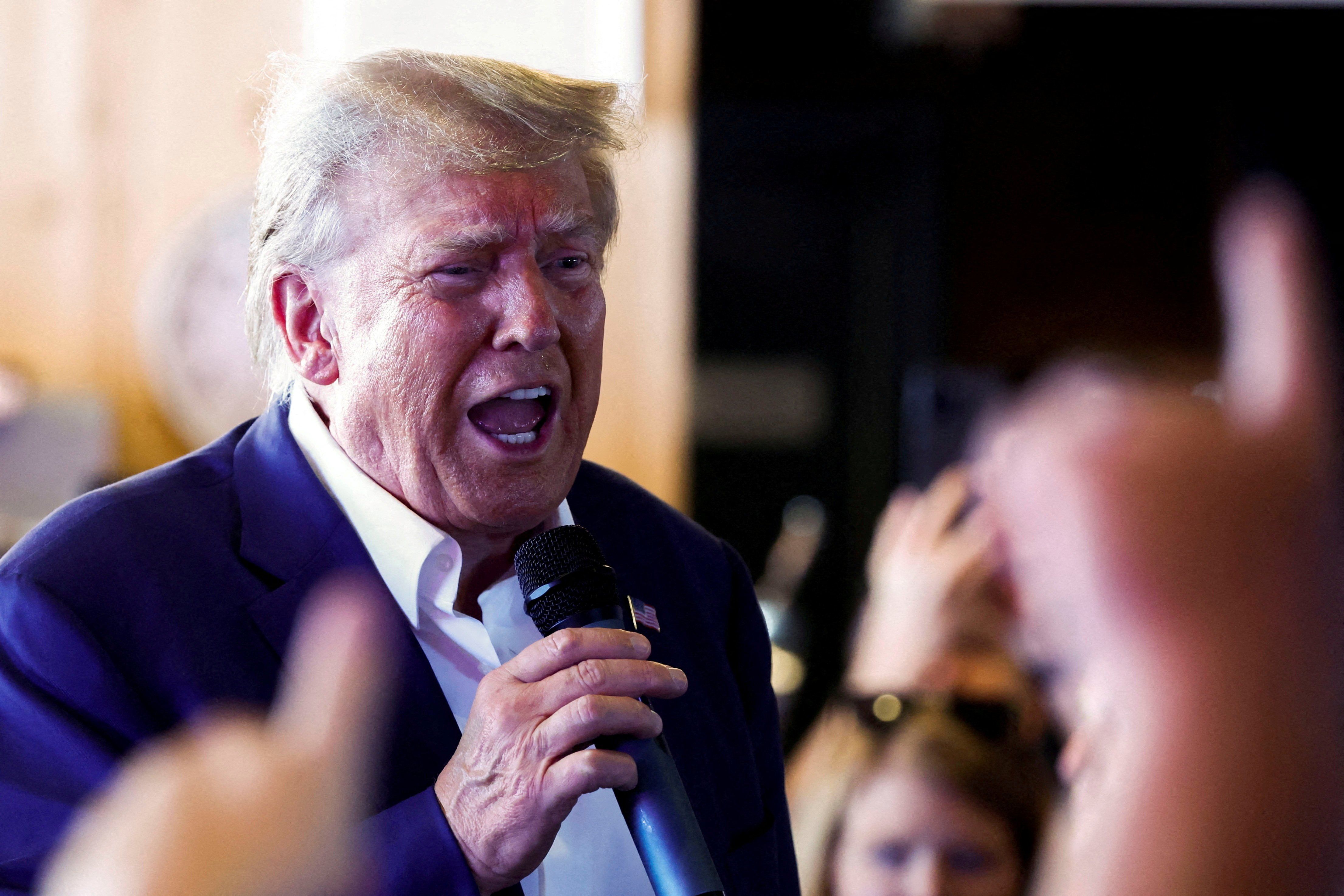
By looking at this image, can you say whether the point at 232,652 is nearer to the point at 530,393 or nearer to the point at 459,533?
the point at 459,533

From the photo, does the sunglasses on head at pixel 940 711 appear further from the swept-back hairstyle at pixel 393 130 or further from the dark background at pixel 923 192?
the dark background at pixel 923 192

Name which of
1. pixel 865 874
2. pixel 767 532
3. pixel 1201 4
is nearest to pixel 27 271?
pixel 767 532

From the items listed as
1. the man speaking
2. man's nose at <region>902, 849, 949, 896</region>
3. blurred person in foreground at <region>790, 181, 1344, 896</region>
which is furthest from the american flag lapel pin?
blurred person in foreground at <region>790, 181, 1344, 896</region>

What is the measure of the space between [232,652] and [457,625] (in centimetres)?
21

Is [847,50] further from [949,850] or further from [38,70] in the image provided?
[949,850]

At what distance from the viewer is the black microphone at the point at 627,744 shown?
35.9 inches

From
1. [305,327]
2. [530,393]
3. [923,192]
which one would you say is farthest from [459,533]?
[923,192]

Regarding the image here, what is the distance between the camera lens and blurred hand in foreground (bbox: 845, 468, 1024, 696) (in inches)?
63.1

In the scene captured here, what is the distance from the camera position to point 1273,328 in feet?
1.43

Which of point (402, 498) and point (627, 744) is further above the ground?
point (402, 498)

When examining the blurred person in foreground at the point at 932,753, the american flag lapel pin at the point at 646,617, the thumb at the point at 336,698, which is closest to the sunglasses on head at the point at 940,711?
the blurred person in foreground at the point at 932,753

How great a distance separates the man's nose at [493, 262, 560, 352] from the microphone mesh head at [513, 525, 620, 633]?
0.23 m

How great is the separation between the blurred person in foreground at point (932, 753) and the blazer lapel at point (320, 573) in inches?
24.3

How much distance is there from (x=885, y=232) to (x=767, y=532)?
3.06 ft
